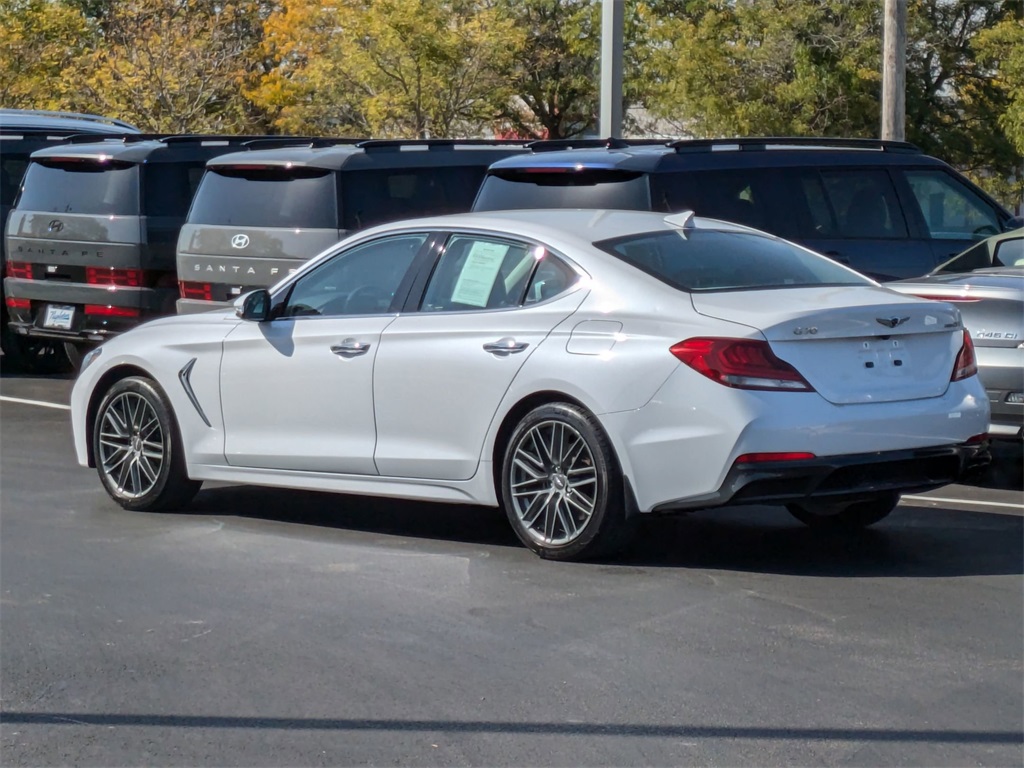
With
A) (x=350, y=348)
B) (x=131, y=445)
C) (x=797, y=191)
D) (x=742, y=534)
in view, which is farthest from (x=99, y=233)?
(x=742, y=534)

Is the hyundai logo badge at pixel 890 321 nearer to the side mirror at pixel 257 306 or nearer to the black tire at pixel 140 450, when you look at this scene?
the side mirror at pixel 257 306

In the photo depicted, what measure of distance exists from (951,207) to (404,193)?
4.05 meters

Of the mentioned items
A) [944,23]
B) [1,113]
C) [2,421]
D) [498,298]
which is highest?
[944,23]

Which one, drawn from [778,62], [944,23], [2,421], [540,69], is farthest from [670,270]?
[540,69]

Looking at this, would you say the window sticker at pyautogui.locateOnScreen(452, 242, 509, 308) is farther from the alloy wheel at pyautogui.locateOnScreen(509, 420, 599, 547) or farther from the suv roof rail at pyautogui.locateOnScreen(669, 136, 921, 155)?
the suv roof rail at pyautogui.locateOnScreen(669, 136, 921, 155)

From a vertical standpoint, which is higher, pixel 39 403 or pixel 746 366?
pixel 746 366

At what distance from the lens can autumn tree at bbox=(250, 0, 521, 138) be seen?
32.3 m

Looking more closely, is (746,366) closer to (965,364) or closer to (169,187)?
(965,364)

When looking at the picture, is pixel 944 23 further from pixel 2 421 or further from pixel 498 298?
pixel 498 298

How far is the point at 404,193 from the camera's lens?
481 inches

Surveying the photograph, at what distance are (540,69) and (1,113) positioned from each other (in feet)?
76.1

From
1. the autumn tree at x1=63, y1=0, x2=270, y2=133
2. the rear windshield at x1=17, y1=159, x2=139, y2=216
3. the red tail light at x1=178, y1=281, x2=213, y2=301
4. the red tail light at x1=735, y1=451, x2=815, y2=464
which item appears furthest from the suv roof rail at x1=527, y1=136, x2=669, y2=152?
the autumn tree at x1=63, y1=0, x2=270, y2=133

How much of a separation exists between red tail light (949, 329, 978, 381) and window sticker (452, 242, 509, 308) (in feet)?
6.82

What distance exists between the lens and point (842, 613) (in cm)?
612
